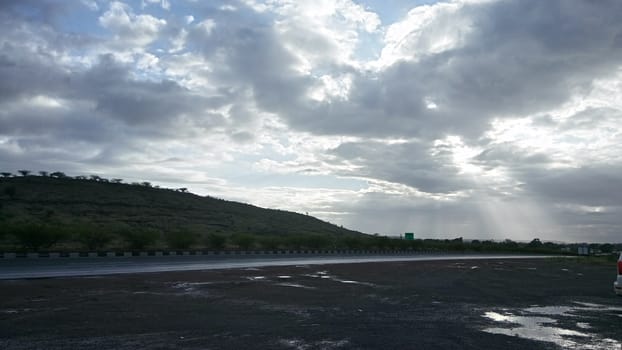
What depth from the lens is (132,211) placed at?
8650cm

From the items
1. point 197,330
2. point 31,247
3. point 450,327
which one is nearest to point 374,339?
point 450,327

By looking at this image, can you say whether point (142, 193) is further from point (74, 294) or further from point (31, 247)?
point (74, 294)

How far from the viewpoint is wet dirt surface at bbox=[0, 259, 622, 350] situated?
1005cm

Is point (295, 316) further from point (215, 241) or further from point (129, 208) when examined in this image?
point (129, 208)

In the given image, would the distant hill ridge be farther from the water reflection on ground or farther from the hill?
the water reflection on ground

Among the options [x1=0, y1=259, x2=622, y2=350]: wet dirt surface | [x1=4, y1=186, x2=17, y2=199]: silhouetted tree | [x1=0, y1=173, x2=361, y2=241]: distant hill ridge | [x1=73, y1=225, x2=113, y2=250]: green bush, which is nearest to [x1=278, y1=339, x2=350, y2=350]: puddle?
[x1=0, y1=259, x2=622, y2=350]: wet dirt surface

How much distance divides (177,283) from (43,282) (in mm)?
4809

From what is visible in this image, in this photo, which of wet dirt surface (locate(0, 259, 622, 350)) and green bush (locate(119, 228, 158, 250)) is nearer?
wet dirt surface (locate(0, 259, 622, 350))

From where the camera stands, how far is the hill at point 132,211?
2462 inches

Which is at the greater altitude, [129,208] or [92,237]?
[129,208]

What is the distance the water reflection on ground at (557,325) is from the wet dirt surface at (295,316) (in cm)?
3

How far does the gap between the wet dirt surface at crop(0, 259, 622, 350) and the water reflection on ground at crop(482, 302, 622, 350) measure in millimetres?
25

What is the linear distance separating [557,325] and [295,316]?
5.91 m

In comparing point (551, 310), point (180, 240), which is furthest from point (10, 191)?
point (551, 310)
